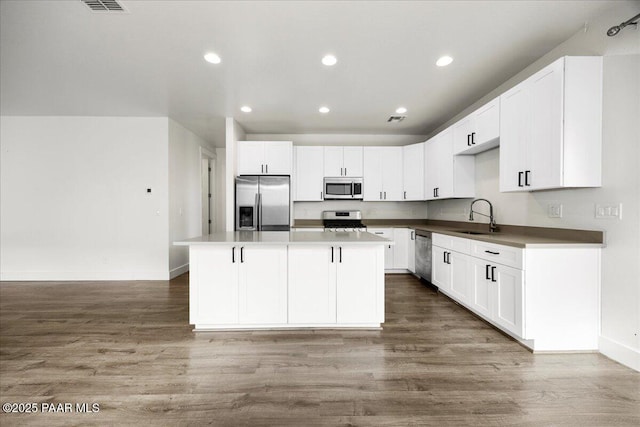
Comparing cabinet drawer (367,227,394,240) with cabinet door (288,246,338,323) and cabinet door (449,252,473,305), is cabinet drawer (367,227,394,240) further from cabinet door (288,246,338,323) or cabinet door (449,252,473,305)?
cabinet door (288,246,338,323)

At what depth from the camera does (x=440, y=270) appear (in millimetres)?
3959

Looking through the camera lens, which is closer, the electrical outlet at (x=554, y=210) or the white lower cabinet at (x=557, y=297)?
the white lower cabinet at (x=557, y=297)

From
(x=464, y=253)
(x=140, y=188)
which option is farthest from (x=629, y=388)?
(x=140, y=188)

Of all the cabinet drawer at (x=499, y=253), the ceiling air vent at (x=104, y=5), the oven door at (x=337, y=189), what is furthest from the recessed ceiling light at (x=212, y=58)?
the cabinet drawer at (x=499, y=253)

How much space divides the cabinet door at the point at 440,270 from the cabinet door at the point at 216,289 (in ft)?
8.78

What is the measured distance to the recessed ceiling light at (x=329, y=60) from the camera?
2883mm

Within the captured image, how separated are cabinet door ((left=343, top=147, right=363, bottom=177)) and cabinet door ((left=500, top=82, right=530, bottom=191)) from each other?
2690 mm

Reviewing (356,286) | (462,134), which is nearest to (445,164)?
(462,134)

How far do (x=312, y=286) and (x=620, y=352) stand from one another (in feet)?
8.12

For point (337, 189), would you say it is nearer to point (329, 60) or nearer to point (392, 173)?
point (392, 173)

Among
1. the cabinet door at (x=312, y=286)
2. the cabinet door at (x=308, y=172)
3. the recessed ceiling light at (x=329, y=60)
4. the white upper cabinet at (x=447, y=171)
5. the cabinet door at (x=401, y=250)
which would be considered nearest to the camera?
the cabinet door at (x=312, y=286)

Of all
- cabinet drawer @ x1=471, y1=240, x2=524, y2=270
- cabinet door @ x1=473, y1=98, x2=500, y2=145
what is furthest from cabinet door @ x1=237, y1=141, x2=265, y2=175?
cabinet drawer @ x1=471, y1=240, x2=524, y2=270

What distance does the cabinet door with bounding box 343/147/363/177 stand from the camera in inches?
213

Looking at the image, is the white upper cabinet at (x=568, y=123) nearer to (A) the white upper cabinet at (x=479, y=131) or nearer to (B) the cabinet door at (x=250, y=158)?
(A) the white upper cabinet at (x=479, y=131)
